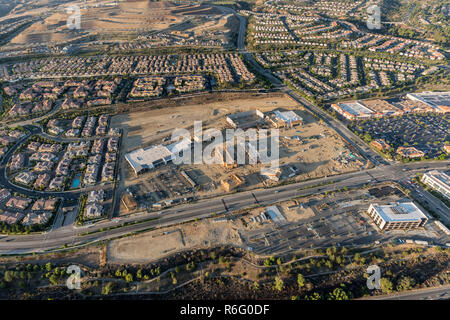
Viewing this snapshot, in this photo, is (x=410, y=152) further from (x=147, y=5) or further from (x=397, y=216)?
(x=147, y=5)

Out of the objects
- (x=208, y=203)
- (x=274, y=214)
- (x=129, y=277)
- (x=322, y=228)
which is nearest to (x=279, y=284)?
(x=274, y=214)

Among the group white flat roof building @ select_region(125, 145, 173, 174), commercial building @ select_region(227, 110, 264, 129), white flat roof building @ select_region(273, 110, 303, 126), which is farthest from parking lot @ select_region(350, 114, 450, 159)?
white flat roof building @ select_region(125, 145, 173, 174)

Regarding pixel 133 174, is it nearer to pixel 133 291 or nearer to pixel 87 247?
pixel 87 247

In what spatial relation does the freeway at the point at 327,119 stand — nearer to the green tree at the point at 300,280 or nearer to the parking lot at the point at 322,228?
the parking lot at the point at 322,228

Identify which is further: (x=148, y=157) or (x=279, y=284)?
(x=148, y=157)

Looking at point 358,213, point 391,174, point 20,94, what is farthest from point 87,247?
point 20,94

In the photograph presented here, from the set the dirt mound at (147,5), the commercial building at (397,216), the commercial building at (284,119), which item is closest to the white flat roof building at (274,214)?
the commercial building at (397,216)
